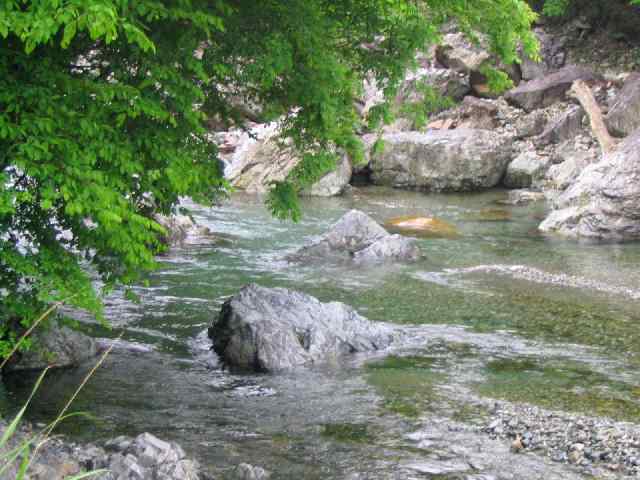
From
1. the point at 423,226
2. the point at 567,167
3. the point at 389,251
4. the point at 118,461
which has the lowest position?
the point at 118,461

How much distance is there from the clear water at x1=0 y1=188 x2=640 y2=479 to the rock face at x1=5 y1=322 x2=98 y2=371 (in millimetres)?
320

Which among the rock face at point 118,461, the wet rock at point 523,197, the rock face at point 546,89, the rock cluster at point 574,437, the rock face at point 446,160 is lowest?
the rock cluster at point 574,437

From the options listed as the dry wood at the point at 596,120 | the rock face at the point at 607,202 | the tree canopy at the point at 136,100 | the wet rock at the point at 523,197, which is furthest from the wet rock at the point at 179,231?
the dry wood at the point at 596,120

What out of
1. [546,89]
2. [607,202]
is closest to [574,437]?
[607,202]

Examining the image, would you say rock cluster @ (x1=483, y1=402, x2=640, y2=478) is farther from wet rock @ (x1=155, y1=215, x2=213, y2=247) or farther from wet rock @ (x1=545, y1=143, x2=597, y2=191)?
wet rock @ (x1=545, y1=143, x2=597, y2=191)

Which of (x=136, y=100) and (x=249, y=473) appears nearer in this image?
(x=249, y=473)

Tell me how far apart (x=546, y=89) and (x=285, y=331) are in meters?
25.8

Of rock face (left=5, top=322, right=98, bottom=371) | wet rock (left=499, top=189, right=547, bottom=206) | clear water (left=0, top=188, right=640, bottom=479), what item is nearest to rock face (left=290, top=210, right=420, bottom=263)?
clear water (left=0, top=188, right=640, bottom=479)

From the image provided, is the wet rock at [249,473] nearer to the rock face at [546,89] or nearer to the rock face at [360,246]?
the rock face at [360,246]

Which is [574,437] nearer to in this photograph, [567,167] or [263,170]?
[567,167]

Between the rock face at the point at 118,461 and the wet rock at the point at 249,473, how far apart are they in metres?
0.32

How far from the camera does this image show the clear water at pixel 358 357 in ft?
26.9

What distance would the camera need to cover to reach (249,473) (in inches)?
277

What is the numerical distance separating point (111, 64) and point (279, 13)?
200 centimetres
